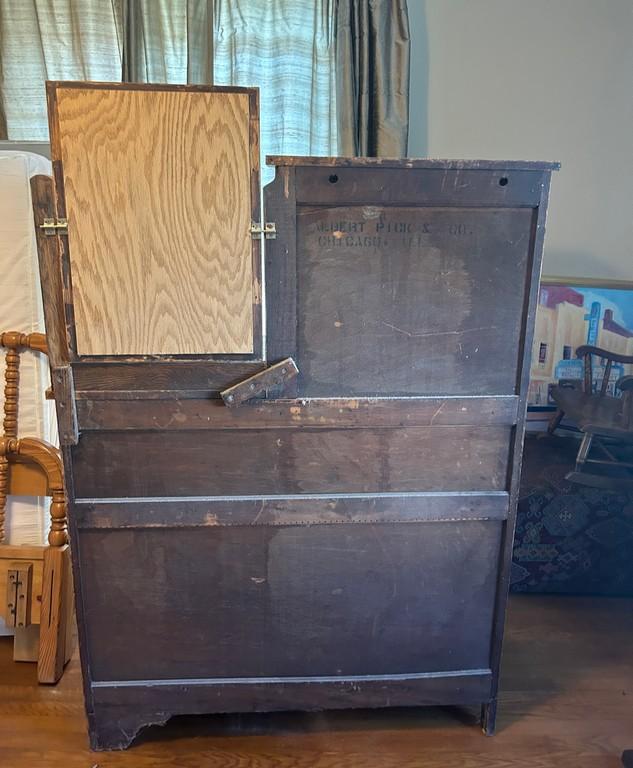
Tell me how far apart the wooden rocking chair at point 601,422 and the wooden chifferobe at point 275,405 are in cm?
89

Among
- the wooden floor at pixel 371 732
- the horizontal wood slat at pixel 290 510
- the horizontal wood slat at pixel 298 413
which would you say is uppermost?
the horizontal wood slat at pixel 298 413

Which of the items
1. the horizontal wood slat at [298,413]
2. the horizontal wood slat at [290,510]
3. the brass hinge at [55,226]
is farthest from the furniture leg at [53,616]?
the brass hinge at [55,226]

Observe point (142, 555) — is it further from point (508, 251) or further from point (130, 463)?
point (508, 251)

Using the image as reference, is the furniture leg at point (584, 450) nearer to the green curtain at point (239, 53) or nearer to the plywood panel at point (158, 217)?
the green curtain at point (239, 53)

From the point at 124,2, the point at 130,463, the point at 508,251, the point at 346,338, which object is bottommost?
the point at 130,463

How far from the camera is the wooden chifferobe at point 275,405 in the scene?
1.16 meters

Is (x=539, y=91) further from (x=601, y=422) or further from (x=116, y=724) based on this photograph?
(x=116, y=724)

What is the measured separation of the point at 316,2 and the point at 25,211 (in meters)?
1.38

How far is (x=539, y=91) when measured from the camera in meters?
2.39

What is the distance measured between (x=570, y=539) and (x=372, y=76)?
1.90 m

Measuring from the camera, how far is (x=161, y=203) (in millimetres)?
1158

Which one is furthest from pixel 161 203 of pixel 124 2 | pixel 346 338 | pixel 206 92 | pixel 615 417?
pixel 615 417

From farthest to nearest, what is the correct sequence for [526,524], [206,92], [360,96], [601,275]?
[601,275], [360,96], [526,524], [206,92]

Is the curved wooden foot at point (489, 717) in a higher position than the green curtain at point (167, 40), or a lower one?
lower
